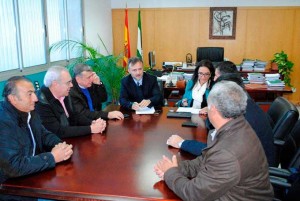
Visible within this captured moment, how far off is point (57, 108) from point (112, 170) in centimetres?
88

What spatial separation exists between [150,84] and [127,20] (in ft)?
12.7

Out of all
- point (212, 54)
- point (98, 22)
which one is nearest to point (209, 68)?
point (212, 54)

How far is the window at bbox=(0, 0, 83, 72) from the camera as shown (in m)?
3.68

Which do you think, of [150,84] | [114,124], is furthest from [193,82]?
[114,124]

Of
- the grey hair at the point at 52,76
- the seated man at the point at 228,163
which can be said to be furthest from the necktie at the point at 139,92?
the seated man at the point at 228,163

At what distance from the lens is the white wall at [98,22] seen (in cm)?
590

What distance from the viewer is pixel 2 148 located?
1.57m

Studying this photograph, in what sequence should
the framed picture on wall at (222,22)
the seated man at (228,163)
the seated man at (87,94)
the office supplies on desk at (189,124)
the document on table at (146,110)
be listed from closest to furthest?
the seated man at (228,163)
the office supplies on desk at (189,124)
the seated man at (87,94)
the document on table at (146,110)
the framed picture on wall at (222,22)

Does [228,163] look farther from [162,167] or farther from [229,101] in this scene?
[162,167]

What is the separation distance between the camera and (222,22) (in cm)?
684

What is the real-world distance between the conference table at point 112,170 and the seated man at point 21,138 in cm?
5

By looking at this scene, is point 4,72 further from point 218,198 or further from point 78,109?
point 218,198

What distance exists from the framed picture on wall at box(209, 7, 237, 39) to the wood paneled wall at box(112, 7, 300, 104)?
96 millimetres

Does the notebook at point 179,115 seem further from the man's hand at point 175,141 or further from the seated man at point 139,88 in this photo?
the man's hand at point 175,141
